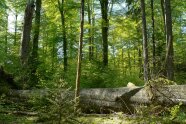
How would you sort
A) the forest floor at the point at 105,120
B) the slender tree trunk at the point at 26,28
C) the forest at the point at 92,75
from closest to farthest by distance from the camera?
the forest floor at the point at 105,120
the forest at the point at 92,75
the slender tree trunk at the point at 26,28

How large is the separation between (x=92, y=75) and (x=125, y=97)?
17.7 ft

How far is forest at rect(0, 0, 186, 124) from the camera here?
29.4 ft

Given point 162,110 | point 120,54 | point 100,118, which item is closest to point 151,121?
point 162,110

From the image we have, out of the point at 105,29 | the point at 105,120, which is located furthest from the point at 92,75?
the point at 105,29

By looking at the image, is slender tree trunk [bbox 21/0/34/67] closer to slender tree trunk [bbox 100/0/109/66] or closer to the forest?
the forest

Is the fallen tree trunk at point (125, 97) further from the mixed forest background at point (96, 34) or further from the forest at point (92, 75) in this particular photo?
the mixed forest background at point (96, 34)

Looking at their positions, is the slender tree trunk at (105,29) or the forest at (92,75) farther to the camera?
the slender tree trunk at (105,29)

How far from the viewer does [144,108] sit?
8125mm

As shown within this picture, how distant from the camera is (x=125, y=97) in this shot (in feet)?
34.0

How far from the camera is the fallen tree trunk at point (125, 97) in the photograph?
30.0 ft

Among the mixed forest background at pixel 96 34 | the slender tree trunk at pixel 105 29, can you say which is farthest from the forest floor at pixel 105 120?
the slender tree trunk at pixel 105 29

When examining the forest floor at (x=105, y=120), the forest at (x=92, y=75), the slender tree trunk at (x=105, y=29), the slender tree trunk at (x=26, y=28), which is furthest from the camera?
the slender tree trunk at (x=105, y=29)

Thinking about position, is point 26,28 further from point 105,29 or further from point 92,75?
point 105,29

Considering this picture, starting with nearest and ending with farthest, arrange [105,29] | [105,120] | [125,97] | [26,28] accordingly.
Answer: [105,120] < [125,97] < [26,28] < [105,29]
